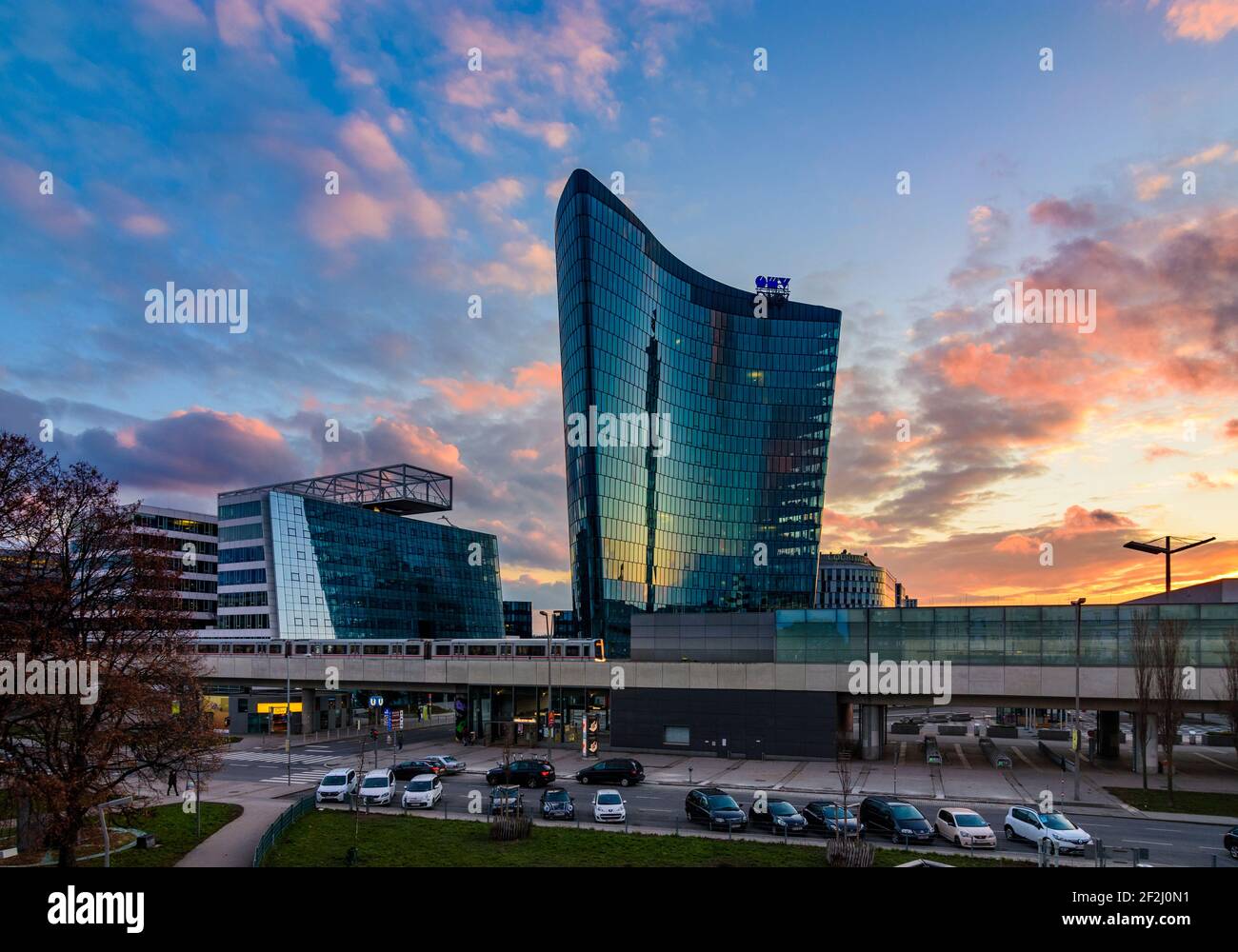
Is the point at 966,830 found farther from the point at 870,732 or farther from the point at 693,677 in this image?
the point at 693,677

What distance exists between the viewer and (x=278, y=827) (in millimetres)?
31516

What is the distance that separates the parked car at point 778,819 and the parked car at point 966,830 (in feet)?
17.6

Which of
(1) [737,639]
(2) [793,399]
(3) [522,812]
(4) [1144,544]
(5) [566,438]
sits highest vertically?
(2) [793,399]

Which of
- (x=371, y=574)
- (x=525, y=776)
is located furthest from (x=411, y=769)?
(x=371, y=574)

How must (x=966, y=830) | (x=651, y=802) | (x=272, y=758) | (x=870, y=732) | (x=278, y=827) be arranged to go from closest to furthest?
(x=966, y=830) < (x=278, y=827) < (x=651, y=802) < (x=870, y=732) < (x=272, y=758)

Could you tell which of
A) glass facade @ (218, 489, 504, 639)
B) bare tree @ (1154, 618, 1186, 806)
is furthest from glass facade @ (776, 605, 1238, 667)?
glass facade @ (218, 489, 504, 639)

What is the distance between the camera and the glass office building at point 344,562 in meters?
109

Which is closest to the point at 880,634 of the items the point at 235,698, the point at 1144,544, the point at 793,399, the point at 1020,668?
the point at 1020,668

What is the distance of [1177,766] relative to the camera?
192 ft

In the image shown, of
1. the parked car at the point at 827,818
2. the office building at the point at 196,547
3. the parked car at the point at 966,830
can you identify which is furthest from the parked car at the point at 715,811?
the office building at the point at 196,547

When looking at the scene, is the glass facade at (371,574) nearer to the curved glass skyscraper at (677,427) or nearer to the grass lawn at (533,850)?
the curved glass skyscraper at (677,427)

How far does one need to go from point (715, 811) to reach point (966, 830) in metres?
9.67
